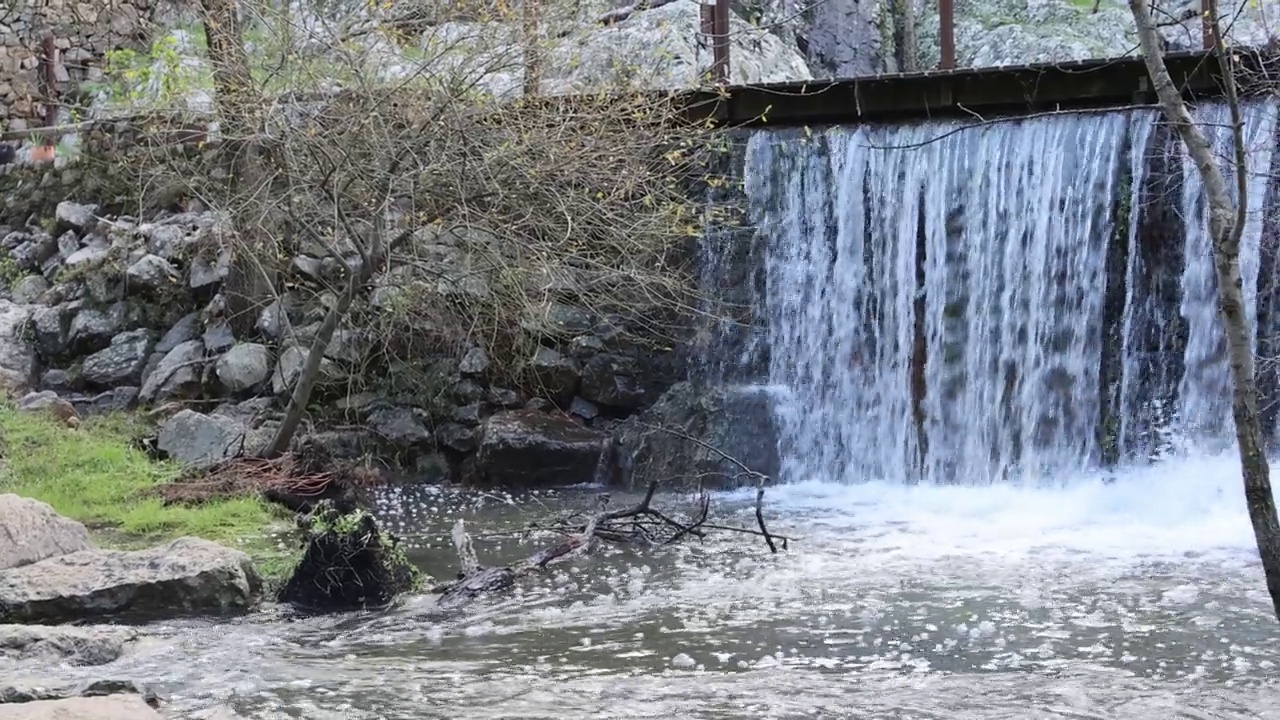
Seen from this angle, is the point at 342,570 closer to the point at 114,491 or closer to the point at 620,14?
the point at 114,491

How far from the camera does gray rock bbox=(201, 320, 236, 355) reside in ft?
41.2

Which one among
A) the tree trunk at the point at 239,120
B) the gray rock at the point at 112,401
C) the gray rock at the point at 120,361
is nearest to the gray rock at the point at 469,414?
the tree trunk at the point at 239,120

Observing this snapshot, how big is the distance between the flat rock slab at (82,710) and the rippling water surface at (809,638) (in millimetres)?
982

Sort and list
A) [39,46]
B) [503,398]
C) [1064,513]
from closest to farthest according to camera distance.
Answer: [1064,513] → [503,398] → [39,46]

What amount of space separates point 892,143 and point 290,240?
5439 mm

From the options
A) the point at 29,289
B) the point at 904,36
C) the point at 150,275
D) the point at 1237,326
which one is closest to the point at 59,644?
the point at 1237,326

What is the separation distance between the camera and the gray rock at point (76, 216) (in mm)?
14414

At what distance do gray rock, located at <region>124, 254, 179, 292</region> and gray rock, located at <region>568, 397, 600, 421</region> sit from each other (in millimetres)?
4138

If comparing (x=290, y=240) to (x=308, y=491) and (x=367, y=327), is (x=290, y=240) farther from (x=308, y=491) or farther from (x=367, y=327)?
(x=308, y=491)

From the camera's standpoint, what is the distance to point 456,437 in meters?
12.0

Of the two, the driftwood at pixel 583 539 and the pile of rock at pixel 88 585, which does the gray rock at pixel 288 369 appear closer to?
the driftwood at pixel 583 539

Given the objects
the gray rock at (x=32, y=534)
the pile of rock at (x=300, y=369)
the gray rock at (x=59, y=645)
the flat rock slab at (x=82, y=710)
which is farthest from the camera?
the pile of rock at (x=300, y=369)

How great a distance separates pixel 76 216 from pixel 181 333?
255 centimetres

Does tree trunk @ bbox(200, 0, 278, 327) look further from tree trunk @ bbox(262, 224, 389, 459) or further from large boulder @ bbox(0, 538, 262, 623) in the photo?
large boulder @ bbox(0, 538, 262, 623)
